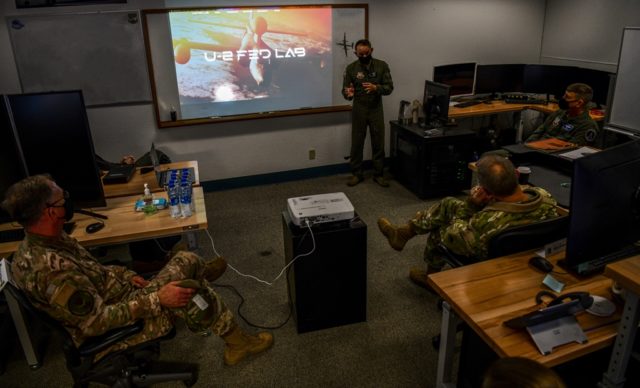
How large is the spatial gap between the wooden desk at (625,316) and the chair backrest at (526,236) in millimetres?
600

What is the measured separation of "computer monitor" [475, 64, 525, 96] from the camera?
546 cm

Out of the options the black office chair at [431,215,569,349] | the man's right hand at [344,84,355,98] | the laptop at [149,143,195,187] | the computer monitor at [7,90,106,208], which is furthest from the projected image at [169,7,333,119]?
the black office chair at [431,215,569,349]

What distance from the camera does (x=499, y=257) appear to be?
2.09m

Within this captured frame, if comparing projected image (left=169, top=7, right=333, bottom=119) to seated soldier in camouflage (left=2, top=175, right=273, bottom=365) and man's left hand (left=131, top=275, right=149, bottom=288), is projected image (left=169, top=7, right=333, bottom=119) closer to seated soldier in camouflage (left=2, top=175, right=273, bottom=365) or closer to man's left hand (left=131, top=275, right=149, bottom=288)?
man's left hand (left=131, top=275, right=149, bottom=288)

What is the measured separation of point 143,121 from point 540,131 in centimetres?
364

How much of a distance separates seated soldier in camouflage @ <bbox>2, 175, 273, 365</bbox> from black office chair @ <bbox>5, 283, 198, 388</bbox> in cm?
4

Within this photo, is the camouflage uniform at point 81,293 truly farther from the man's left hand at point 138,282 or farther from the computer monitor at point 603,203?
the computer monitor at point 603,203

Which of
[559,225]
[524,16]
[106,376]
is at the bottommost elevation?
[106,376]

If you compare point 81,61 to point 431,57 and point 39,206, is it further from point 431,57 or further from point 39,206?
point 431,57

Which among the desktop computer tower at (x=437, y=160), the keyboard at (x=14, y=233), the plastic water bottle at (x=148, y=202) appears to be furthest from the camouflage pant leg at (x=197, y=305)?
the desktop computer tower at (x=437, y=160)

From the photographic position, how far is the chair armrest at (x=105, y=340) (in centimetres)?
188

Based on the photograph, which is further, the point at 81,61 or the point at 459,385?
the point at 81,61

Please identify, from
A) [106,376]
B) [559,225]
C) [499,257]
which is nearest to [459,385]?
[499,257]

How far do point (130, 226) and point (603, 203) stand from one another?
7.36 ft
